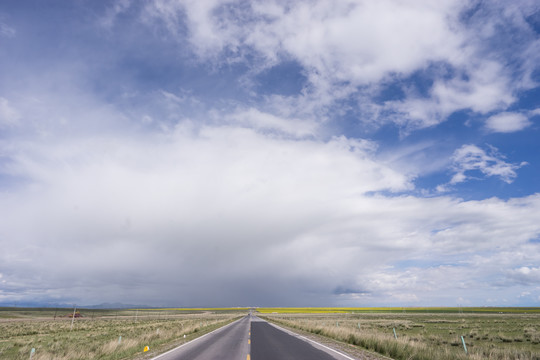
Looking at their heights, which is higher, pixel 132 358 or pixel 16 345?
pixel 132 358

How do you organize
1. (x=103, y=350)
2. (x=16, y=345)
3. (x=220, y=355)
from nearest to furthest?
1. (x=220, y=355)
2. (x=103, y=350)
3. (x=16, y=345)

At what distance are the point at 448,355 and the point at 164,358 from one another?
11.2m

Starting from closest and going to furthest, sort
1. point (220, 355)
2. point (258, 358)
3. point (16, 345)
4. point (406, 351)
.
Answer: point (258, 358)
point (220, 355)
point (406, 351)
point (16, 345)

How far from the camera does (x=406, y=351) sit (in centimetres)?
1330

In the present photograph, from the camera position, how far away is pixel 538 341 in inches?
903

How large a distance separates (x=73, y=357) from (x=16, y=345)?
49.6 feet

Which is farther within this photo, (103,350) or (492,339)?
(492,339)

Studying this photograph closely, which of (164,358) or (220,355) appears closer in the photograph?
(164,358)

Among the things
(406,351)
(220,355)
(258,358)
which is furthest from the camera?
(406,351)

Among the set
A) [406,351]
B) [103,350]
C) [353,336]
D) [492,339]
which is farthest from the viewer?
[492,339]

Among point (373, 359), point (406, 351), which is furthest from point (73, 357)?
point (406, 351)

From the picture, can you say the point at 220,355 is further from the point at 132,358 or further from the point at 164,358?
the point at 132,358

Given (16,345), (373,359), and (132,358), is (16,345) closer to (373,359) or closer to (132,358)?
(132,358)

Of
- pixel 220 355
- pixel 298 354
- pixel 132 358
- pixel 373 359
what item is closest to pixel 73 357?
pixel 132 358
